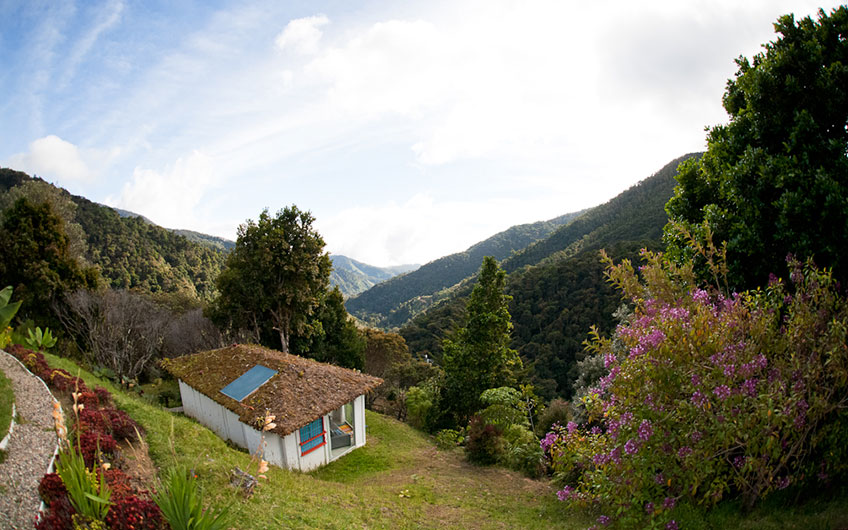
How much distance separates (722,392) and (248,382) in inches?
595

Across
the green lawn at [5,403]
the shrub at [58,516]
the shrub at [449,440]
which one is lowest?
the shrub at [449,440]

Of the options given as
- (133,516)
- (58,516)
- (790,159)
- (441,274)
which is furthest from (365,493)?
(441,274)

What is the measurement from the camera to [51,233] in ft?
68.4

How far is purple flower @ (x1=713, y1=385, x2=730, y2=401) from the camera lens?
4062 mm

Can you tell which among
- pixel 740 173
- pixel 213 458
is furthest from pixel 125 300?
pixel 740 173

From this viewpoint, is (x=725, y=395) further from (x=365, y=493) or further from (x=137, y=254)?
(x=137, y=254)

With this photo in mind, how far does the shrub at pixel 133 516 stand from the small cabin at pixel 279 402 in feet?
22.0

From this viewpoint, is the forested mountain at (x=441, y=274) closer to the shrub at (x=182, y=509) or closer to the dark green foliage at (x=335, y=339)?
the dark green foliage at (x=335, y=339)

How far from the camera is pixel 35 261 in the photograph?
20125mm

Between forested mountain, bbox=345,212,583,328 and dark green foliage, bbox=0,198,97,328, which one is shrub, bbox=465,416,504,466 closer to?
dark green foliage, bbox=0,198,97,328

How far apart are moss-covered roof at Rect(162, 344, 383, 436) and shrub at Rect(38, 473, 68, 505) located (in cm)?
622

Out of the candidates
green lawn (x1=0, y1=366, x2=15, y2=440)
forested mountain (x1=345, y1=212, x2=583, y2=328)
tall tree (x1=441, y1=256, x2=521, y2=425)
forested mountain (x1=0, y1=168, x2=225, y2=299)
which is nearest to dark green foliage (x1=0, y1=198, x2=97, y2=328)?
green lawn (x1=0, y1=366, x2=15, y2=440)

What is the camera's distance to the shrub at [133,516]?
17.4 ft

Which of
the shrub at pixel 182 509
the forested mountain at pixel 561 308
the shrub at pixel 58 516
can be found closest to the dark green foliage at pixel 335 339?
the forested mountain at pixel 561 308
